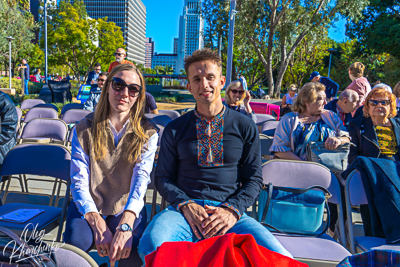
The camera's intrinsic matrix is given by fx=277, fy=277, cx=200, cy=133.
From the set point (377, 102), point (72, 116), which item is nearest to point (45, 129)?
point (72, 116)

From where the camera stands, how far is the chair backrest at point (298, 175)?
2543 millimetres

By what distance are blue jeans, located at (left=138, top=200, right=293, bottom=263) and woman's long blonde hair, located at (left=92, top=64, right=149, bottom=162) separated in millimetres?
558

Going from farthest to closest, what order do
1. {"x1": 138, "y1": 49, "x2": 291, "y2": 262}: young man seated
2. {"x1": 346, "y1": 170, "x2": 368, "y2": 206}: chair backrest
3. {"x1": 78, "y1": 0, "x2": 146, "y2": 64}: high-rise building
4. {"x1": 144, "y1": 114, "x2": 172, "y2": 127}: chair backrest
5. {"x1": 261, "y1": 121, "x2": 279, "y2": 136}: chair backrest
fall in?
1. {"x1": 78, "y1": 0, "x2": 146, "y2": 64}: high-rise building
2. {"x1": 144, "y1": 114, "x2": 172, "y2": 127}: chair backrest
3. {"x1": 261, "y1": 121, "x2": 279, "y2": 136}: chair backrest
4. {"x1": 346, "y1": 170, "x2": 368, "y2": 206}: chair backrest
5. {"x1": 138, "y1": 49, "x2": 291, "y2": 262}: young man seated

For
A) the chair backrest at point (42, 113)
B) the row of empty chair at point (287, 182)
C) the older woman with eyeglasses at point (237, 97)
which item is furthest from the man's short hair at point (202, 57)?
the chair backrest at point (42, 113)

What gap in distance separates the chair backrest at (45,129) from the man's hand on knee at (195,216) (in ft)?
11.1

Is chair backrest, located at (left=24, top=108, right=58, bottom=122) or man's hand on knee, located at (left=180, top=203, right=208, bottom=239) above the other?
chair backrest, located at (left=24, top=108, right=58, bottom=122)

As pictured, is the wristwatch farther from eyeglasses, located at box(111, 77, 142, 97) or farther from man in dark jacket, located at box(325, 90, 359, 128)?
man in dark jacket, located at box(325, 90, 359, 128)

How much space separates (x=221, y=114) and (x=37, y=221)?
1686 millimetres

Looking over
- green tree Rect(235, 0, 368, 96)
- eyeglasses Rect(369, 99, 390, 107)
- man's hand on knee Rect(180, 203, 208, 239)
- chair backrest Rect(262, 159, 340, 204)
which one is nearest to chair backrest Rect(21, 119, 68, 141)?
man's hand on knee Rect(180, 203, 208, 239)

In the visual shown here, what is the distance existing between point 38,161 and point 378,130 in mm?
3656

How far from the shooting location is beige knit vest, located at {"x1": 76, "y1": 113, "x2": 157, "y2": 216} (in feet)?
6.90

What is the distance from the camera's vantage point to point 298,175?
256 centimetres

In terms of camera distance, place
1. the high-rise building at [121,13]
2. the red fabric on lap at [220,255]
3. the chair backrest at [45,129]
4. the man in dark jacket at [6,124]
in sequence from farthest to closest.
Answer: the high-rise building at [121,13]
the chair backrest at [45,129]
the man in dark jacket at [6,124]
the red fabric on lap at [220,255]

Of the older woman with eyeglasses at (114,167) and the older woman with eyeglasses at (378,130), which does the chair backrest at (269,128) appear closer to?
the older woman with eyeglasses at (378,130)
